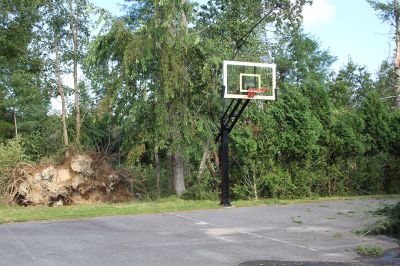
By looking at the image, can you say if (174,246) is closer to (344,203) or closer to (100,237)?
(100,237)

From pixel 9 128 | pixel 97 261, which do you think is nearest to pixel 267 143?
pixel 97 261

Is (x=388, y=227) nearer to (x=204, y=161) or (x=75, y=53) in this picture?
(x=204, y=161)

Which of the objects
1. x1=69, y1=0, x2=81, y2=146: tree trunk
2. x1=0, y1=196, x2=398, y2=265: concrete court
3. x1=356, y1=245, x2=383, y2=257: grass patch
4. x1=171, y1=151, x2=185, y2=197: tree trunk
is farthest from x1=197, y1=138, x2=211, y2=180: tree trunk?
x1=356, y1=245, x2=383, y2=257: grass patch

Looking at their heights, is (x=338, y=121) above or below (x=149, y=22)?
below

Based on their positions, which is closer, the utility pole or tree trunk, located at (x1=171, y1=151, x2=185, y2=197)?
tree trunk, located at (x1=171, y1=151, x2=185, y2=197)

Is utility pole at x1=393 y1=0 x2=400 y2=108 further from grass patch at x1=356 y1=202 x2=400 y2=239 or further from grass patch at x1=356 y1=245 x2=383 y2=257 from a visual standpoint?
grass patch at x1=356 y1=245 x2=383 y2=257

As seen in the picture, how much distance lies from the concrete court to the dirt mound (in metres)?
4.78

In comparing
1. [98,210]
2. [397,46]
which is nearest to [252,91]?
[98,210]

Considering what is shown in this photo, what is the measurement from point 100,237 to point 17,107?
38.7m

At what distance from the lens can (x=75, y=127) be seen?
21.4m

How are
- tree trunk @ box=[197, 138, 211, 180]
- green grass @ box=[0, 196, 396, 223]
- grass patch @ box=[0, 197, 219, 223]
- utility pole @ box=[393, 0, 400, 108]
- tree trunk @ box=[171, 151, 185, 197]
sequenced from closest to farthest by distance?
grass patch @ box=[0, 197, 219, 223] → green grass @ box=[0, 196, 396, 223] → tree trunk @ box=[197, 138, 211, 180] → tree trunk @ box=[171, 151, 185, 197] → utility pole @ box=[393, 0, 400, 108]

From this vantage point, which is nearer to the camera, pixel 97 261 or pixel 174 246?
pixel 97 261

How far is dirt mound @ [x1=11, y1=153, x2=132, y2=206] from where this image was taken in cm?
1603

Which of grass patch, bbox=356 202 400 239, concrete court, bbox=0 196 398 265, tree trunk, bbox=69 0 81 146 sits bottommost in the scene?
concrete court, bbox=0 196 398 265
